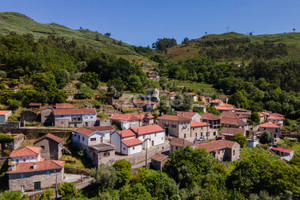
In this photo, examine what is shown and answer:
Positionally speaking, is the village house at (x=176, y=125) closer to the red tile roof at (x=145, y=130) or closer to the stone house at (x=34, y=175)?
the red tile roof at (x=145, y=130)

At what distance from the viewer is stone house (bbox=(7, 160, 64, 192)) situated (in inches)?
992

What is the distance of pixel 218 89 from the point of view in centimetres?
9362

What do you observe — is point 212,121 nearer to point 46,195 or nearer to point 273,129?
point 273,129

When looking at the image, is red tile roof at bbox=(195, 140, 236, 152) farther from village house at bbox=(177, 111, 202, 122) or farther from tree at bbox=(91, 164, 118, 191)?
tree at bbox=(91, 164, 118, 191)

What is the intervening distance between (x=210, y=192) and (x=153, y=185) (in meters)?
7.65

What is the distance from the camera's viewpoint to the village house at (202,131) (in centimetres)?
4774

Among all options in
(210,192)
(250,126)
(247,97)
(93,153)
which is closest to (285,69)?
(247,97)

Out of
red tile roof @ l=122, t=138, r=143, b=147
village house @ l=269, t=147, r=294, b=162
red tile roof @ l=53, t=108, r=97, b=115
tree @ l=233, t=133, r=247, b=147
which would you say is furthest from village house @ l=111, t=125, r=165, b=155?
village house @ l=269, t=147, r=294, b=162

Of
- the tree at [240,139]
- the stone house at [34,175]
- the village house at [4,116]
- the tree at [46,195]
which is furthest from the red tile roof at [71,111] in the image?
the tree at [240,139]

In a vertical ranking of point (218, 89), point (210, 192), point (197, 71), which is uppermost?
point (197, 71)

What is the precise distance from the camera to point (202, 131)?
4931cm

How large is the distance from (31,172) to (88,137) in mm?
9399

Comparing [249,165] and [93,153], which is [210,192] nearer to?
[249,165]

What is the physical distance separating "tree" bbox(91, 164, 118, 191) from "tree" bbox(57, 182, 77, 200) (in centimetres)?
290
